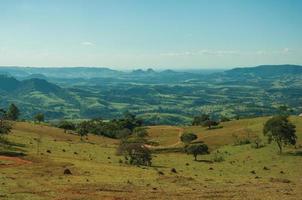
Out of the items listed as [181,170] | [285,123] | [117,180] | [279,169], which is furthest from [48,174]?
[285,123]

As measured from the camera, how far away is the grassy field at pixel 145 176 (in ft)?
164

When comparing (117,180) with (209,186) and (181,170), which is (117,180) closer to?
(209,186)

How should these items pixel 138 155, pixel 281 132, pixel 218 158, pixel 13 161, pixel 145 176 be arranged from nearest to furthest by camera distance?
1. pixel 145 176
2. pixel 13 161
3. pixel 138 155
4. pixel 218 158
5. pixel 281 132

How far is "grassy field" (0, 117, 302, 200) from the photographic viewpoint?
49.9 meters

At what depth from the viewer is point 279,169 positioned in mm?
83062

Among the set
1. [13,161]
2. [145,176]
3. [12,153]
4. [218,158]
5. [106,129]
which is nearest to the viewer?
[145,176]

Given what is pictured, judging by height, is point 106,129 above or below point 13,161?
below

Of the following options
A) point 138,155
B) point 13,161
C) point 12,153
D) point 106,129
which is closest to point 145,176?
point 13,161

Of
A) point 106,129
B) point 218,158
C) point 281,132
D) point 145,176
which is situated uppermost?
point 281,132

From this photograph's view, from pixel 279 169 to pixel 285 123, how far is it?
2611cm

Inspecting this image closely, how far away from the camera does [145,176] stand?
65.9 metres

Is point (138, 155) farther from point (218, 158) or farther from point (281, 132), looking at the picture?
point (281, 132)

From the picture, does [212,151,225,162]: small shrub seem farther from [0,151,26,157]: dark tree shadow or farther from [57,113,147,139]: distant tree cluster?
[57,113,147,139]: distant tree cluster

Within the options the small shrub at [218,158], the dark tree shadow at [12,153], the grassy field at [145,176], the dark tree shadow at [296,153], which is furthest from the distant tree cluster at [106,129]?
the dark tree shadow at [12,153]
